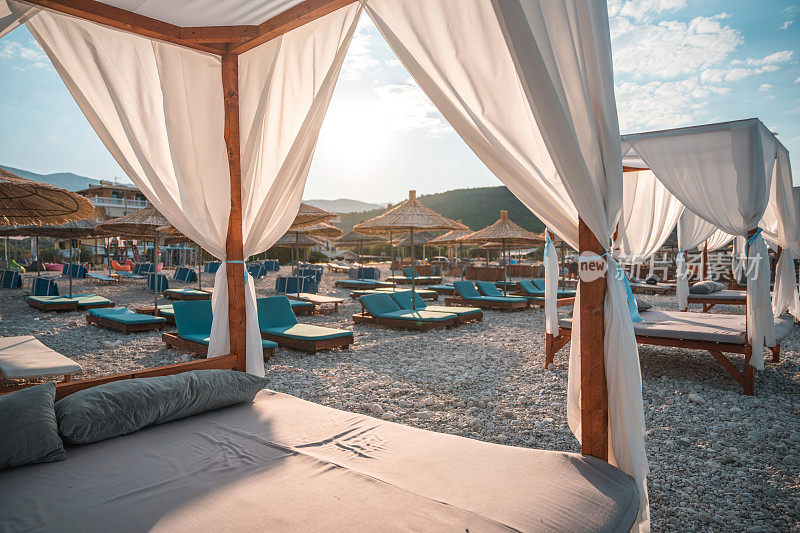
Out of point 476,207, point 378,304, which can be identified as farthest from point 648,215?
point 476,207

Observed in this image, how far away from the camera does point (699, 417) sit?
3.71 metres

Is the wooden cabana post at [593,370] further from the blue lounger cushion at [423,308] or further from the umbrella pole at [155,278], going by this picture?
the umbrella pole at [155,278]

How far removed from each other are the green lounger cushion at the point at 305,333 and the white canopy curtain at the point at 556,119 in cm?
406

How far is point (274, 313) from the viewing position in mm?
6602

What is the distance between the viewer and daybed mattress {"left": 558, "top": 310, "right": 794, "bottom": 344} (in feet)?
15.4

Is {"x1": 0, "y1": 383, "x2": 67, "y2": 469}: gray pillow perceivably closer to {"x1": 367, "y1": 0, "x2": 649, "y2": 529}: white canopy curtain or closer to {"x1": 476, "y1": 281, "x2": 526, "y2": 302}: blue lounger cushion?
{"x1": 367, "y1": 0, "x2": 649, "y2": 529}: white canopy curtain

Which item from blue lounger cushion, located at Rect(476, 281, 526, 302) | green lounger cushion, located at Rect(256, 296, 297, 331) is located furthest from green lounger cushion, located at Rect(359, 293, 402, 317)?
blue lounger cushion, located at Rect(476, 281, 526, 302)

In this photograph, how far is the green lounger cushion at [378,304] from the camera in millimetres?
8008

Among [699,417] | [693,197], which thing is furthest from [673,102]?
[699,417]

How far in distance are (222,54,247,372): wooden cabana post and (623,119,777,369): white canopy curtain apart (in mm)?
4494

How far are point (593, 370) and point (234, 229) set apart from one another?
9.61 ft

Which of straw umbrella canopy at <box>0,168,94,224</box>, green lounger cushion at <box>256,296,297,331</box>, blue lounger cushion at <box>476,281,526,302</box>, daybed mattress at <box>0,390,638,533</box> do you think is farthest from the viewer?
blue lounger cushion at <box>476,281,526,302</box>

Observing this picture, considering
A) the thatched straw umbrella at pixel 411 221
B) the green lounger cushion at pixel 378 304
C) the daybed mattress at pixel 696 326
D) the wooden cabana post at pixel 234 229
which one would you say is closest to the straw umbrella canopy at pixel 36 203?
the wooden cabana post at pixel 234 229

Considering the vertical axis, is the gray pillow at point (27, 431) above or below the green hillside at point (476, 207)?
below
